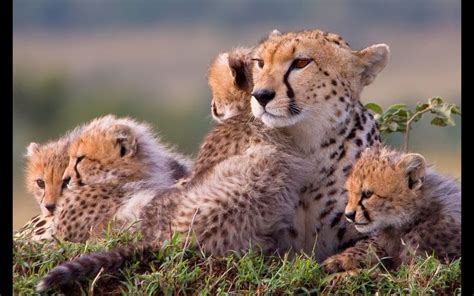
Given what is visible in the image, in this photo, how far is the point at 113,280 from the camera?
4.20 m

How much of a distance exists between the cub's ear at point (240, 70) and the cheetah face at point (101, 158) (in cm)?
59

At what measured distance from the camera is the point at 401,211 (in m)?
4.44

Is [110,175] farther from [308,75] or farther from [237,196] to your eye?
[308,75]

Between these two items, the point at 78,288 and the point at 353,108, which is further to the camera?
the point at 353,108

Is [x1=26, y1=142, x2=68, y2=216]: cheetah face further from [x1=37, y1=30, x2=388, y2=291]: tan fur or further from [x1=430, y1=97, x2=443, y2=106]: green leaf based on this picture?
[x1=430, y1=97, x2=443, y2=106]: green leaf

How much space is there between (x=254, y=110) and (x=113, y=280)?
91 cm

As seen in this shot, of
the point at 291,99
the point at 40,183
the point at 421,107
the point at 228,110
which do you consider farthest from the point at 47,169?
the point at 421,107

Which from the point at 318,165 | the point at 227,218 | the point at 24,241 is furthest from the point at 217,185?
the point at 24,241

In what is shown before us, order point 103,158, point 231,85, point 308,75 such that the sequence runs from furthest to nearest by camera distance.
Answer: point 103,158 < point 231,85 < point 308,75

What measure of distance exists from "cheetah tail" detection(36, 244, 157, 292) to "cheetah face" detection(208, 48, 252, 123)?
2.85 ft

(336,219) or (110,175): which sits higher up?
(110,175)

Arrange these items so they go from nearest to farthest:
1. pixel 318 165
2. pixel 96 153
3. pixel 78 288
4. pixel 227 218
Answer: pixel 78 288
pixel 227 218
pixel 318 165
pixel 96 153

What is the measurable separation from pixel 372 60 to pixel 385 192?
0.68 m
